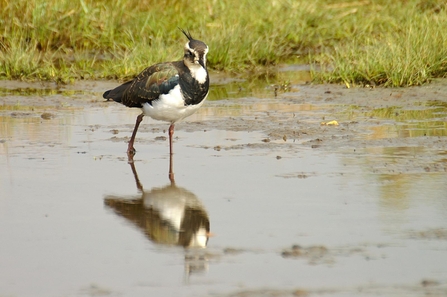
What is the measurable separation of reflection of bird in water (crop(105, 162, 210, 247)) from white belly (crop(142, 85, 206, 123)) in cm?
111

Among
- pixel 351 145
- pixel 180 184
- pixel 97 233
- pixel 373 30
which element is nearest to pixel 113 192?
pixel 180 184

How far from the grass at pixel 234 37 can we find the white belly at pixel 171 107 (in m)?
3.83

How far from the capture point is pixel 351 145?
793cm

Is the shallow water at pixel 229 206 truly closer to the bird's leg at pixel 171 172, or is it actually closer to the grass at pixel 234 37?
the bird's leg at pixel 171 172

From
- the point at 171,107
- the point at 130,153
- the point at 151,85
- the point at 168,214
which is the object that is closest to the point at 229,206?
the point at 168,214

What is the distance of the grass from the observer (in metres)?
11.0

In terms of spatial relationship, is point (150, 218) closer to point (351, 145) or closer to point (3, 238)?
point (3, 238)

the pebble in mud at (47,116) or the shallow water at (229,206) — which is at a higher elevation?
the shallow water at (229,206)

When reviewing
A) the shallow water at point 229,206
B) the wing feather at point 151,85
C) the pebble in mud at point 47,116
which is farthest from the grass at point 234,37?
the wing feather at point 151,85

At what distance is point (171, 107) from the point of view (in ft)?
24.8

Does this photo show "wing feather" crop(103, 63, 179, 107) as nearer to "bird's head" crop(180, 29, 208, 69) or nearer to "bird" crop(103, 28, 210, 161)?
"bird" crop(103, 28, 210, 161)

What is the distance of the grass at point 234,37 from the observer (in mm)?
11031

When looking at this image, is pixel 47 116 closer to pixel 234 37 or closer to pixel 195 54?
pixel 195 54

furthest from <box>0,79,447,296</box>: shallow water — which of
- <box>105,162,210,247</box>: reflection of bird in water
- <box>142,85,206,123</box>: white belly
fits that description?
<box>142,85,206,123</box>: white belly
